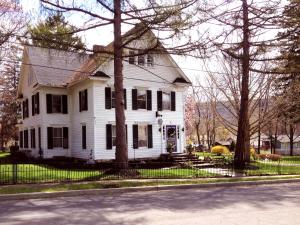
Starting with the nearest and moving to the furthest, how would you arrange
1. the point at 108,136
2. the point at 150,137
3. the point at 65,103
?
1. the point at 108,136
2. the point at 150,137
3. the point at 65,103

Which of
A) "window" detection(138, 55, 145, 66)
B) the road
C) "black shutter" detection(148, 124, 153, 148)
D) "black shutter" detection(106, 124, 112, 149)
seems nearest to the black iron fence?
"black shutter" detection(106, 124, 112, 149)

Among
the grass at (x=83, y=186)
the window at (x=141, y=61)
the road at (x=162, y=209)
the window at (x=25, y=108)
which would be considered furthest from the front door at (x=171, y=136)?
the road at (x=162, y=209)

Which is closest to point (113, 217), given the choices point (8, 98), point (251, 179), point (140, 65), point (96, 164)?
point (251, 179)

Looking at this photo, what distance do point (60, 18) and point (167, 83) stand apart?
548 inches

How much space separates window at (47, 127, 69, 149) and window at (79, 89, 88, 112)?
2734 millimetres

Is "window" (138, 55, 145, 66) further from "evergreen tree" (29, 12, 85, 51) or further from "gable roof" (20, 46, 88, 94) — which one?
"evergreen tree" (29, 12, 85, 51)

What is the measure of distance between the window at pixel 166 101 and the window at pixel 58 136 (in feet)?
24.4

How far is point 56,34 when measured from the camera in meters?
19.9

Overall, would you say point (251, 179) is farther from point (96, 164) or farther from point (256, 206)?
point (96, 164)

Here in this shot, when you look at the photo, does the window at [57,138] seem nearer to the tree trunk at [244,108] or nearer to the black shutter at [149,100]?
the black shutter at [149,100]

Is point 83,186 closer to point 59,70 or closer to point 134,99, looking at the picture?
point 134,99

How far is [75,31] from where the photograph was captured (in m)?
20.4

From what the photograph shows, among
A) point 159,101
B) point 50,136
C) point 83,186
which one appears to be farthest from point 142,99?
point 83,186

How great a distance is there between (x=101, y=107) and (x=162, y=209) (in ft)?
60.9
